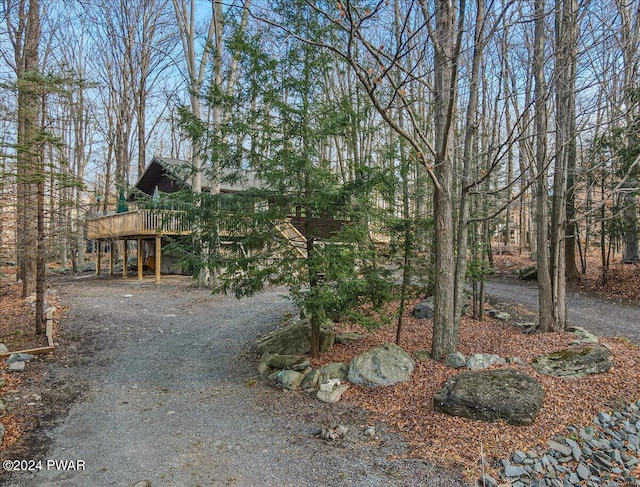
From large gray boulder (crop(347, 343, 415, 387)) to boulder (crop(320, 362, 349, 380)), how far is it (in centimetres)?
11

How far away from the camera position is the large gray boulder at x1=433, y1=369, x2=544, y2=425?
137 inches

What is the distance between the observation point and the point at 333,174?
15.6ft

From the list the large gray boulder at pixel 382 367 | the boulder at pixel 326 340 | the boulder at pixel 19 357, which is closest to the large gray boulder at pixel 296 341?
the boulder at pixel 326 340

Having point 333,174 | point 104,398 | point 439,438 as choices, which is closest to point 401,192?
point 333,174

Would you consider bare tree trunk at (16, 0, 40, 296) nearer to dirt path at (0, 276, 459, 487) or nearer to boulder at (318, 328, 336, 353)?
dirt path at (0, 276, 459, 487)

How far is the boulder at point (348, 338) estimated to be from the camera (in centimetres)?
623

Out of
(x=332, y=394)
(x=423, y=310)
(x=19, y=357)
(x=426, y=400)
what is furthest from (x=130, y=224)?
(x=426, y=400)

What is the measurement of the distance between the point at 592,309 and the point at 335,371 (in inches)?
282

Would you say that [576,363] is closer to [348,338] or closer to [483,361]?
[483,361]

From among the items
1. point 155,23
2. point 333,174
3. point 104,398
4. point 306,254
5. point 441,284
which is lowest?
point 104,398

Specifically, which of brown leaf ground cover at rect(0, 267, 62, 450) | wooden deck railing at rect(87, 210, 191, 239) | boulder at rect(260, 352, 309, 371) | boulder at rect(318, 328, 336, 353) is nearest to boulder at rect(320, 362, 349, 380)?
boulder at rect(260, 352, 309, 371)

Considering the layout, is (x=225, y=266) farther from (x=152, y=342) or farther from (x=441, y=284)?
(x=152, y=342)

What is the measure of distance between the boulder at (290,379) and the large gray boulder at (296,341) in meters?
0.81

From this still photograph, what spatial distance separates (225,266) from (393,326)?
373 cm
